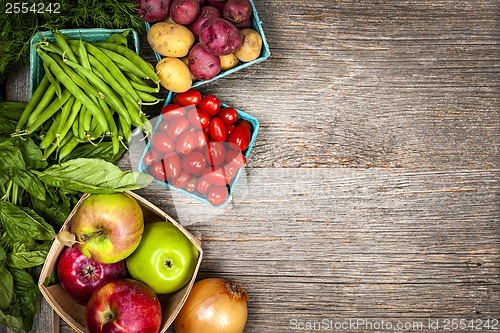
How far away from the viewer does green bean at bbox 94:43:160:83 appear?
1412mm

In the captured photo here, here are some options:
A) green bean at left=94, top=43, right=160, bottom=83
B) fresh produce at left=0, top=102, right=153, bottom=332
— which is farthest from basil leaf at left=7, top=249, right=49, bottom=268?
green bean at left=94, top=43, right=160, bottom=83

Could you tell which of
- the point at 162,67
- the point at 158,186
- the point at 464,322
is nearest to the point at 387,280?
the point at 464,322

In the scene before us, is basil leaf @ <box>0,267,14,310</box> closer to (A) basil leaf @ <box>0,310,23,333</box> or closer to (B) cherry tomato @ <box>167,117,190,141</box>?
(A) basil leaf @ <box>0,310,23,333</box>

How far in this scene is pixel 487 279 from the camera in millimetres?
1638

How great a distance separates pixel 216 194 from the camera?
149cm

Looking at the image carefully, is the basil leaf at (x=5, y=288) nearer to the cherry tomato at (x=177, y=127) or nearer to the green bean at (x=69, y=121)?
the green bean at (x=69, y=121)

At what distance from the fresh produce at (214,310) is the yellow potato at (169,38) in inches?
25.5

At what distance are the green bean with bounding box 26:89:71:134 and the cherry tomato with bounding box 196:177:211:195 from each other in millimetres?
412

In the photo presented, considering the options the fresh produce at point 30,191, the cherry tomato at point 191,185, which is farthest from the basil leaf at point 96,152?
the cherry tomato at point 191,185

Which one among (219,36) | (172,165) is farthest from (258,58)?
(172,165)

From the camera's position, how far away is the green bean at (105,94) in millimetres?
1383

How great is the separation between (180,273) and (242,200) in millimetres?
314

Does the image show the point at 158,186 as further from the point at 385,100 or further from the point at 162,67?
the point at 385,100

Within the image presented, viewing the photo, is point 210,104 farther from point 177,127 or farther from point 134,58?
point 134,58
